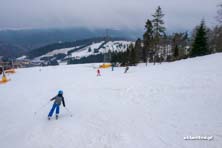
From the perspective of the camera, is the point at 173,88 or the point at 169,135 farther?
the point at 173,88

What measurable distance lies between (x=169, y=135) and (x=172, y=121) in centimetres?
154

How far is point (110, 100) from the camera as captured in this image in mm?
14828

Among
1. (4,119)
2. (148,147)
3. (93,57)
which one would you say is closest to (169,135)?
(148,147)

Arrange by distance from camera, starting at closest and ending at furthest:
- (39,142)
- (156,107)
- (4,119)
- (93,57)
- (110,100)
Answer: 1. (39,142)
2. (156,107)
3. (4,119)
4. (110,100)
5. (93,57)

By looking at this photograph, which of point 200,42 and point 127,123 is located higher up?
point 200,42

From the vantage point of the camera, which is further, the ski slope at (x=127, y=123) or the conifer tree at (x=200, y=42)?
the conifer tree at (x=200, y=42)

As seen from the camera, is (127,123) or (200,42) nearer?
(127,123)

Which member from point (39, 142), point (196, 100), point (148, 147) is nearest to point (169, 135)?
point (148, 147)

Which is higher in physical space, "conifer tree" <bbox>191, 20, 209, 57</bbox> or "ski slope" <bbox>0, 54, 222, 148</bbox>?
"conifer tree" <bbox>191, 20, 209, 57</bbox>

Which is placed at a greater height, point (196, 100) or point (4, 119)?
point (196, 100)

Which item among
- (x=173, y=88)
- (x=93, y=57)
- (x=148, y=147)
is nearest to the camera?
(x=148, y=147)

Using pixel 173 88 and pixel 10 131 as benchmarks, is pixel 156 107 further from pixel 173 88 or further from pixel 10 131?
pixel 10 131

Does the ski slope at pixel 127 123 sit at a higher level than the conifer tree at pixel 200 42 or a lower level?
lower

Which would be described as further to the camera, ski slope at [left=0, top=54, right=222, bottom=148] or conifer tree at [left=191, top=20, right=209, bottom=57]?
conifer tree at [left=191, top=20, right=209, bottom=57]
